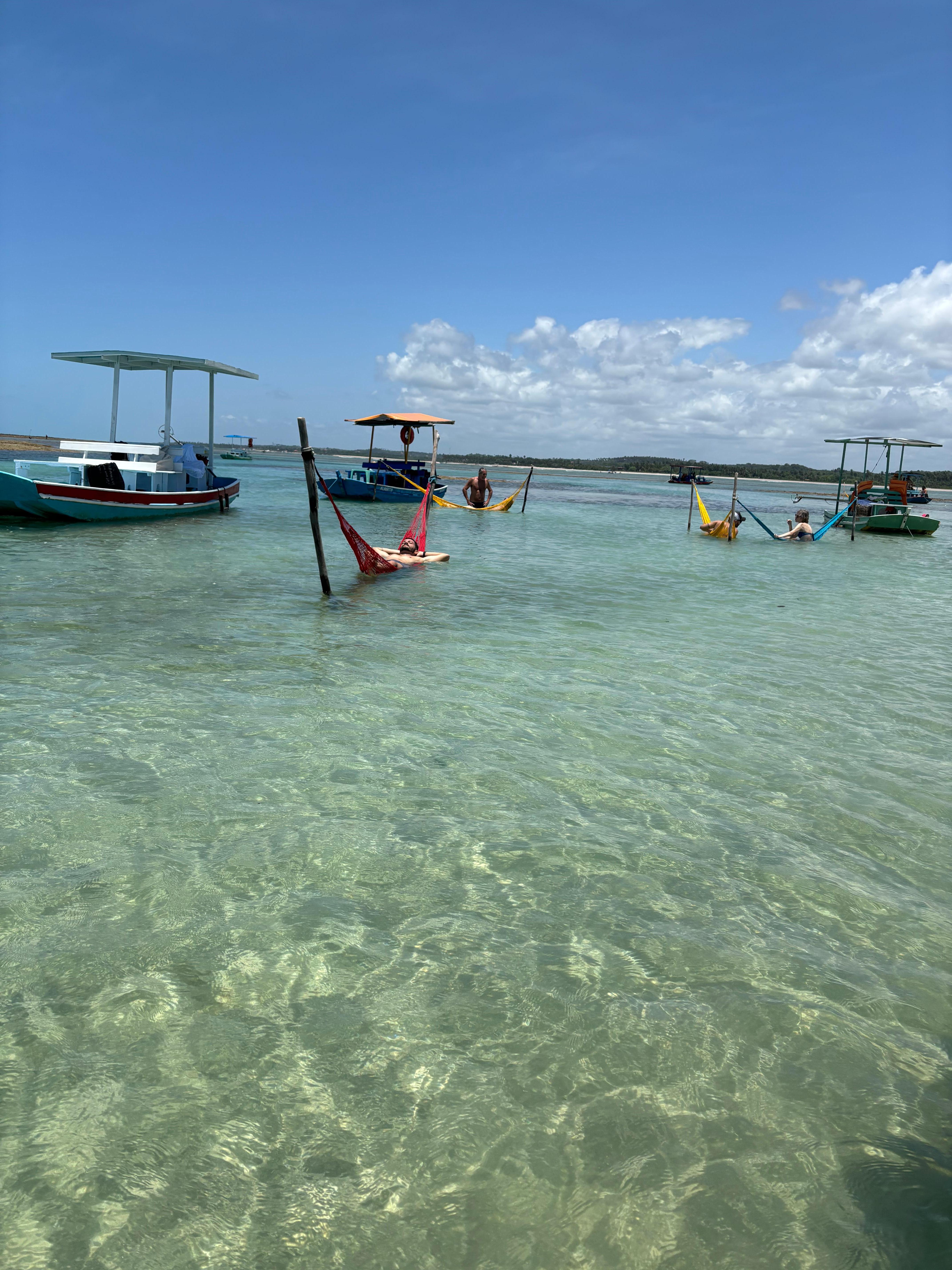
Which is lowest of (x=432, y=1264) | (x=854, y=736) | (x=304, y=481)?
(x=432, y=1264)

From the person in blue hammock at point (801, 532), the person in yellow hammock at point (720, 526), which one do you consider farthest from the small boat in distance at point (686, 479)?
the person in blue hammock at point (801, 532)

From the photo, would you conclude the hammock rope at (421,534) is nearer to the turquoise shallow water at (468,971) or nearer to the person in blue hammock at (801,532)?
the turquoise shallow water at (468,971)

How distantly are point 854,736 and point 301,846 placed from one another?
4579 millimetres

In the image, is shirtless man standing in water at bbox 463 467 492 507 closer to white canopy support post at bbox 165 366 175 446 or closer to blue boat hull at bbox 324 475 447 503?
blue boat hull at bbox 324 475 447 503

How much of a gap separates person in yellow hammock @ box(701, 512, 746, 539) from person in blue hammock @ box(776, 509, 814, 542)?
1.49m

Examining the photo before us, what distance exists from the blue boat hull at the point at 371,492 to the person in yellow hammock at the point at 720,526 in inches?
436

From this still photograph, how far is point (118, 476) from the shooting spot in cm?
2156

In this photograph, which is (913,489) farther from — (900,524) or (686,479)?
(900,524)

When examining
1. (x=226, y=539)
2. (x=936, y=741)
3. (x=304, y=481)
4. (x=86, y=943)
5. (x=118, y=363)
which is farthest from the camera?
(x=304, y=481)

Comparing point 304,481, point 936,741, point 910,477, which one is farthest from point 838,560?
point 304,481

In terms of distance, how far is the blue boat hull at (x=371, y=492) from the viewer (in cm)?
3375

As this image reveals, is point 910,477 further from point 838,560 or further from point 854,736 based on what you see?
point 854,736

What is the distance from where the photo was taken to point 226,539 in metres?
20.7

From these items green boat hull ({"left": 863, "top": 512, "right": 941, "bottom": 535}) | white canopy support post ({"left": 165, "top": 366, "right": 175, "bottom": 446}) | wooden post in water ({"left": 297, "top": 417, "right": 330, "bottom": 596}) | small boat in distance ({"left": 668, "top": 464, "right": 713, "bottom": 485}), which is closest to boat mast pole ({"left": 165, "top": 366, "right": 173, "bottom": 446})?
white canopy support post ({"left": 165, "top": 366, "right": 175, "bottom": 446})
